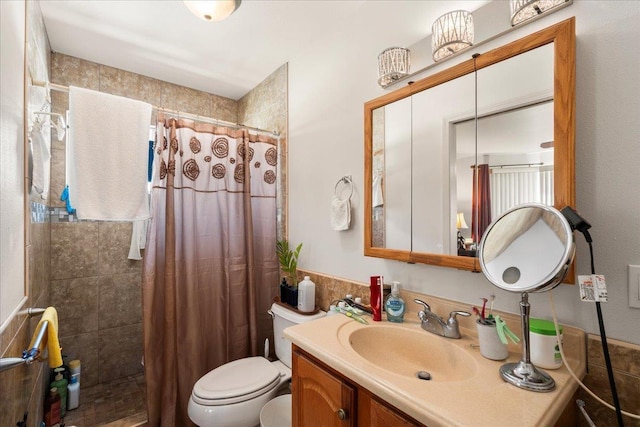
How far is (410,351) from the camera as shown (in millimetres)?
1127

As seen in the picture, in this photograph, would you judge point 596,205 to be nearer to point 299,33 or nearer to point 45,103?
point 299,33

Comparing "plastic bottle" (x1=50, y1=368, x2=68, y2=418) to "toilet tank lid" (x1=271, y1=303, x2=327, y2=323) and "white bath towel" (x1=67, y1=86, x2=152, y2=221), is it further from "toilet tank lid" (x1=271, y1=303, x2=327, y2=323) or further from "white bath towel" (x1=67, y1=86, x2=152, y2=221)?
"toilet tank lid" (x1=271, y1=303, x2=327, y2=323)

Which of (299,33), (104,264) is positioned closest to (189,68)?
(299,33)

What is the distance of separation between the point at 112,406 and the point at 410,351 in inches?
84.3

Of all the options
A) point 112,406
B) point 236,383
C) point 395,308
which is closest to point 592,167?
point 395,308

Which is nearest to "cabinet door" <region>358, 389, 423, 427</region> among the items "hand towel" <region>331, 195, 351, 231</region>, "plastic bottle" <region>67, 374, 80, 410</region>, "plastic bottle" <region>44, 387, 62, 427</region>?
"hand towel" <region>331, 195, 351, 231</region>

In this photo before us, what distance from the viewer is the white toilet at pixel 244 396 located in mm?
1338

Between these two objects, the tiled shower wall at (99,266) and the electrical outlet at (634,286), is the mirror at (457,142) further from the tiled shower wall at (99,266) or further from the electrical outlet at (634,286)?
the tiled shower wall at (99,266)

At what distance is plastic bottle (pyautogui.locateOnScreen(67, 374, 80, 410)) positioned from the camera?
6.31 ft

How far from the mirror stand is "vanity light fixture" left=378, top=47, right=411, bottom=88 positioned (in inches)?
41.9

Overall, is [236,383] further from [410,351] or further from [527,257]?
[527,257]

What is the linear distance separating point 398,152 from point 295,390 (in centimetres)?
113

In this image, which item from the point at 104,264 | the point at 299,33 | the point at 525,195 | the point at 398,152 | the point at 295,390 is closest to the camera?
the point at 525,195

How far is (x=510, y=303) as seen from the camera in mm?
1021
